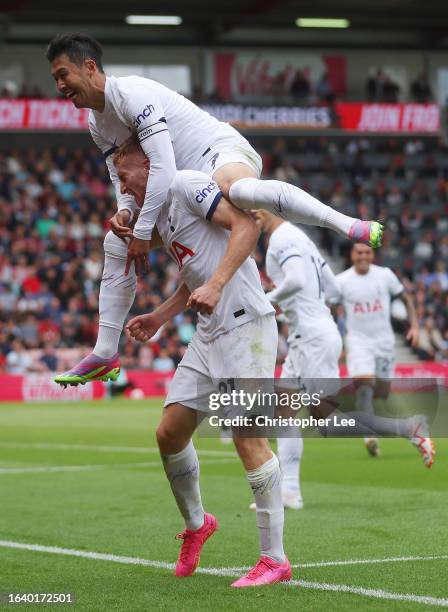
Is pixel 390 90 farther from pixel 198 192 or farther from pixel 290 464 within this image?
pixel 198 192

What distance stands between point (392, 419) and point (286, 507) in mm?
1374


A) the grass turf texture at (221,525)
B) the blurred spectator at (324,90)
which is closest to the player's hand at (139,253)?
the grass turf texture at (221,525)

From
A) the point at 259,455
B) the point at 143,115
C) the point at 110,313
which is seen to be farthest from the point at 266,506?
the point at 143,115

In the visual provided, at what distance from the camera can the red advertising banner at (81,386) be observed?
27.3m

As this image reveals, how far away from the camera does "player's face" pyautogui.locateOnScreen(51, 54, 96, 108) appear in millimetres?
6812

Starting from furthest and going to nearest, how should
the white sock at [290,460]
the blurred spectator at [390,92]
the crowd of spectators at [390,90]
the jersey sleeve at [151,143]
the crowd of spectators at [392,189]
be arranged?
the crowd of spectators at [390,90] < the blurred spectator at [390,92] < the crowd of spectators at [392,189] < the white sock at [290,460] < the jersey sleeve at [151,143]

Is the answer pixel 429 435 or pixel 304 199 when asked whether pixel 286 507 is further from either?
pixel 304 199

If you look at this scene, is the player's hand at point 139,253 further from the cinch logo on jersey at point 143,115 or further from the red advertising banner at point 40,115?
the red advertising banner at point 40,115

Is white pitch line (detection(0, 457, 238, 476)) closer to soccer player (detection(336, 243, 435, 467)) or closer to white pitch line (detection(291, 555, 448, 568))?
soccer player (detection(336, 243, 435, 467))

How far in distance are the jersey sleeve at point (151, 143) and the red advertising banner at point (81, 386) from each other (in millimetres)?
19733

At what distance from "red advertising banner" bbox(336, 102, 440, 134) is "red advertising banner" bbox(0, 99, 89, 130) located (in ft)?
28.6

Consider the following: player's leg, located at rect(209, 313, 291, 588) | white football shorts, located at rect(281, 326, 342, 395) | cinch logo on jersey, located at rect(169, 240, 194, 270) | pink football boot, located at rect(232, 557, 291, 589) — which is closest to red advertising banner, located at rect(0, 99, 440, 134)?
white football shorts, located at rect(281, 326, 342, 395)

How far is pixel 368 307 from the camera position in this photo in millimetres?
15398

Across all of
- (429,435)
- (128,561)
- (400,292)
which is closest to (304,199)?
(128,561)
